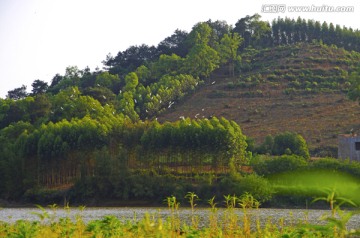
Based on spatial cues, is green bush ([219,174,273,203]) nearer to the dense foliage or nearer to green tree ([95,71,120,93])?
the dense foliage

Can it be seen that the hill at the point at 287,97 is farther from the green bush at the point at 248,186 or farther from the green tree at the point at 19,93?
the green tree at the point at 19,93

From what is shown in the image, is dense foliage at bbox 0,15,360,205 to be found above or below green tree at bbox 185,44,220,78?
below

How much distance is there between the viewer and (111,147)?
5931 centimetres

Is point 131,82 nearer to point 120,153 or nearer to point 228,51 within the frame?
point 228,51

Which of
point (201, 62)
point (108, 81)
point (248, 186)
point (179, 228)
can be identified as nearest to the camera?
point (179, 228)

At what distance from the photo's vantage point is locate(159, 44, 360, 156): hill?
79.6 metres

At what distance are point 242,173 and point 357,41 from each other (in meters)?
79.7

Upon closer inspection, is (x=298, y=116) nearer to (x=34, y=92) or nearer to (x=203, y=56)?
(x=203, y=56)

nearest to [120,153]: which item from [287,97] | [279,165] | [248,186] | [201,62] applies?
[248,186]

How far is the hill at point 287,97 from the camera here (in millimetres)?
79625

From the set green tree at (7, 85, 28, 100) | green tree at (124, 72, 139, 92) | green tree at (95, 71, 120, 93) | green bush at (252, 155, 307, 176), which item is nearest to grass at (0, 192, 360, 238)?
green bush at (252, 155, 307, 176)

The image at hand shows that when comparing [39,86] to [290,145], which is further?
[39,86]

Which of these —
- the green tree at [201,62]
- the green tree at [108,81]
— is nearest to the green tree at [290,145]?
the green tree at [201,62]

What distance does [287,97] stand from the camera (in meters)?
93.8
